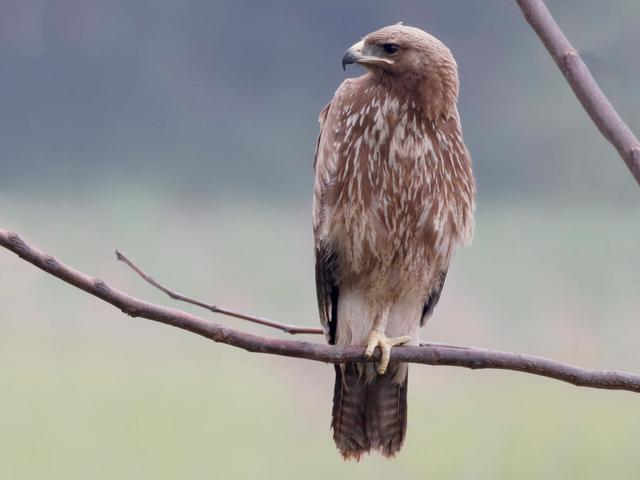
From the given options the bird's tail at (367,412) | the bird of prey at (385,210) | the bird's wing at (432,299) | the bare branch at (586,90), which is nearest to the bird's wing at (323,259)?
the bird of prey at (385,210)

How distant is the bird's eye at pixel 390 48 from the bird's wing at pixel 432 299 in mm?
627

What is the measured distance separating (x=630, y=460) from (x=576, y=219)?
2.39 feet

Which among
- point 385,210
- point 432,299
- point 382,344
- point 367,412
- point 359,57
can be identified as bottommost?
point 367,412

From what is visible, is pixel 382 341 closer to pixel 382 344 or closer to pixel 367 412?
pixel 382 344

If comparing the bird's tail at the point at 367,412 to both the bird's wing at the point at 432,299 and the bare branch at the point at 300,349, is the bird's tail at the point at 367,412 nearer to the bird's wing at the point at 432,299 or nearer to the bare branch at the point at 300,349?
the bird's wing at the point at 432,299

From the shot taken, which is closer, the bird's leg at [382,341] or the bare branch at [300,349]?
the bare branch at [300,349]

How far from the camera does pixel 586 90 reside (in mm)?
1445

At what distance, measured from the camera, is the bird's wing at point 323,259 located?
2.19 meters

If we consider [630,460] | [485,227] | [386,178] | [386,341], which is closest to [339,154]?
[386,178]

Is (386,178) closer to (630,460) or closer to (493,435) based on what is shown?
(493,435)

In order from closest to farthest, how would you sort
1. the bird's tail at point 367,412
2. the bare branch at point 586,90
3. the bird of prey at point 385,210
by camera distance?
1. the bare branch at point 586,90
2. the bird of prey at point 385,210
3. the bird's tail at point 367,412

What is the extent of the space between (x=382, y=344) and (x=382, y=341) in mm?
13

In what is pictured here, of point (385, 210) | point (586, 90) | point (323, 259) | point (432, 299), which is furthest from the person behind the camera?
point (432, 299)

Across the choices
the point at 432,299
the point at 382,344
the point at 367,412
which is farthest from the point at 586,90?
the point at 367,412
